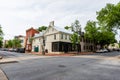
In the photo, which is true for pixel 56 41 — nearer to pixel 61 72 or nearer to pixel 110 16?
pixel 110 16

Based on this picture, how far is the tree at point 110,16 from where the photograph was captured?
33.6 meters

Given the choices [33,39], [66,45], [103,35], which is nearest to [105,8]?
[66,45]

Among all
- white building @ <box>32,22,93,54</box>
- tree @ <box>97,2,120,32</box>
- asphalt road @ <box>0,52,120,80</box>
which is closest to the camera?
asphalt road @ <box>0,52,120,80</box>

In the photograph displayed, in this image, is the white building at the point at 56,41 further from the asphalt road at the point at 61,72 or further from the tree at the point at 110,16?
the asphalt road at the point at 61,72

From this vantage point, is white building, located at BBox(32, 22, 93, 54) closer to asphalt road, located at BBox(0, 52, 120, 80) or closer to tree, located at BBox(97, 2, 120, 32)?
tree, located at BBox(97, 2, 120, 32)

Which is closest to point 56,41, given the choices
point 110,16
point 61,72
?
point 110,16

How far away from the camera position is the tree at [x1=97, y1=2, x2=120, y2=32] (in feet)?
110

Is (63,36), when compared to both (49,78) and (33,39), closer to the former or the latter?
(33,39)

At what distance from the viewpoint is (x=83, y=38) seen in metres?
58.2

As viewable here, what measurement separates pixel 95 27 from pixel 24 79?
5309 centimetres

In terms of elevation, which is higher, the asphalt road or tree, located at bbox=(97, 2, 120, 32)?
tree, located at bbox=(97, 2, 120, 32)

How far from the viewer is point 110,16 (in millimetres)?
34312

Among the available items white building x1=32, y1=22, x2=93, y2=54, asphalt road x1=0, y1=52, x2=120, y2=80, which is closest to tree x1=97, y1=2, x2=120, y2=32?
white building x1=32, y1=22, x2=93, y2=54

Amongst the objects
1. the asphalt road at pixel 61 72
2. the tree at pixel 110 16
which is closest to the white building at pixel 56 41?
the tree at pixel 110 16
